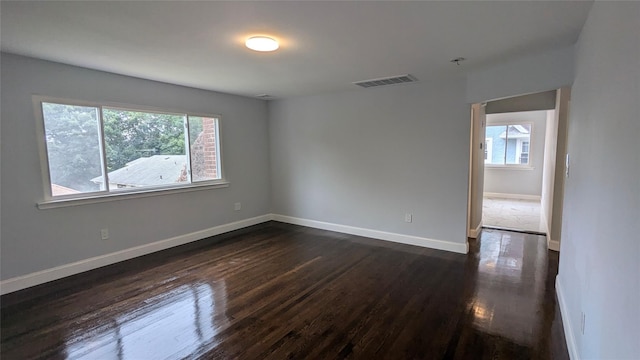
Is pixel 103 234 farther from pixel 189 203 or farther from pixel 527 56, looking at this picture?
pixel 527 56

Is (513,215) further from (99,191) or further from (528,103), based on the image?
(99,191)

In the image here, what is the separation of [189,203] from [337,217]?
2.38 meters

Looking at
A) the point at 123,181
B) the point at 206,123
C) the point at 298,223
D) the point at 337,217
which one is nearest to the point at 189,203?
the point at 123,181

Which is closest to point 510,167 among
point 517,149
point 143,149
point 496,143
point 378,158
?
point 517,149

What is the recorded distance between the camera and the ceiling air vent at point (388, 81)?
3.86 m

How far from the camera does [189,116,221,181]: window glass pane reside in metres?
4.78

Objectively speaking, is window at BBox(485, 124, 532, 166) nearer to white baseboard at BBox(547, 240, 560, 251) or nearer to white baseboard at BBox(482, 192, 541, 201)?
white baseboard at BBox(482, 192, 541, 201)

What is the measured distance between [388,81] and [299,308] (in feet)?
9.90

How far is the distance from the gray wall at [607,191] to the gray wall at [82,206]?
14.8 ft

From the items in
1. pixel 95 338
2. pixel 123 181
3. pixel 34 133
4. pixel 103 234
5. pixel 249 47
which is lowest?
pixel 95 338

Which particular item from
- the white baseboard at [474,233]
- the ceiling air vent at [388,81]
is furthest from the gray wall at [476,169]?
the ceiling air vent at [388,81]

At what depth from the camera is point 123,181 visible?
12.9 feet

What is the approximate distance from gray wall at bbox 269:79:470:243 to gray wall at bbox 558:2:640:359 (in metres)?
1.71

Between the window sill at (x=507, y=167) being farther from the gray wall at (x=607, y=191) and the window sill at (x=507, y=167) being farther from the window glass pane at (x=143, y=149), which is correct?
the window glass pane at (x=143, y=149)
